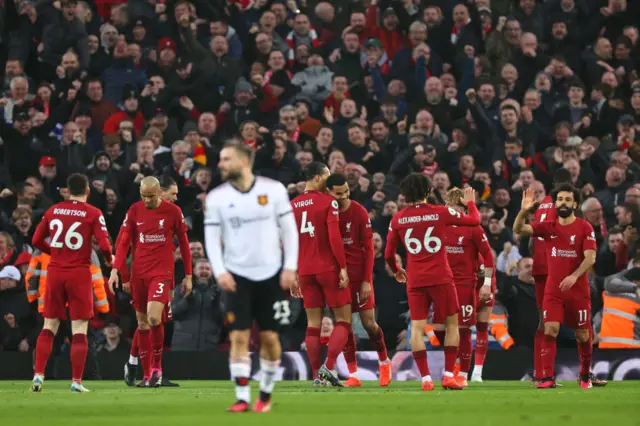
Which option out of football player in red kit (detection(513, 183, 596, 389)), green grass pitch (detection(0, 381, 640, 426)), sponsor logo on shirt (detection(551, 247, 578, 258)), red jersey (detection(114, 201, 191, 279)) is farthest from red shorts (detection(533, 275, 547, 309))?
red jersey (detection(114, 201, 191, 279))

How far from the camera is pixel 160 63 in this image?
23531 millimetres

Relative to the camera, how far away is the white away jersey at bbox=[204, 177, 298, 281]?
10203 mm

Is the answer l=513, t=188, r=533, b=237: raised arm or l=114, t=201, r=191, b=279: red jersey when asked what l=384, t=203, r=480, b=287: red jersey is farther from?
l=114, t=201, r=191, b=279: red jersey

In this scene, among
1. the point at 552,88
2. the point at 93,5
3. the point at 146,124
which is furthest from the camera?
the point at 93,5

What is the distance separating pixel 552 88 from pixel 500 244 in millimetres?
5396

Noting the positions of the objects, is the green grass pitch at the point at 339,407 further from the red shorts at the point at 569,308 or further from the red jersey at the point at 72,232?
the red jersey at the point at 72,232

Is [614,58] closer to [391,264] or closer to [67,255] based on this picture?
[391,264]

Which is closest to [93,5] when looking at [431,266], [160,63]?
[160,63]

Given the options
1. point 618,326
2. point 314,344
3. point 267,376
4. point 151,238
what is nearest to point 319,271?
point 314,344

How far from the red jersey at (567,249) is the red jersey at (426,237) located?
1.73 metres

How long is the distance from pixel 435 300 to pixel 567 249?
2.09 m

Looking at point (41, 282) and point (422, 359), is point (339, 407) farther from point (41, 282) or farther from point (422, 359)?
point (41, 282)

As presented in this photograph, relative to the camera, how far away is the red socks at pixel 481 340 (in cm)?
1683

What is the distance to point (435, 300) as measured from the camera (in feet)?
44.8
